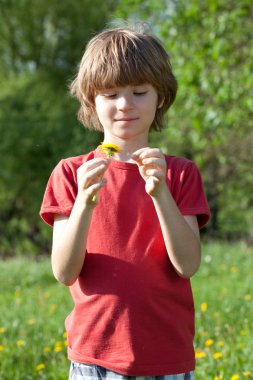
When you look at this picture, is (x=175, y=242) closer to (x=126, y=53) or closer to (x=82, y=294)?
(x=82, y=294)

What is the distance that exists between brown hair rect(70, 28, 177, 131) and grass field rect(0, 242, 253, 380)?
61.2 inches

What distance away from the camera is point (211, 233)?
16.9m

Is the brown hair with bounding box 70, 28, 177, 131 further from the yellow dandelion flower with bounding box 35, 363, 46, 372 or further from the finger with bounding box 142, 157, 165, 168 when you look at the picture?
the yellow dandelion flower with bounding box 35, 363, 46, 372

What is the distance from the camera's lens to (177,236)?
71.9 inches

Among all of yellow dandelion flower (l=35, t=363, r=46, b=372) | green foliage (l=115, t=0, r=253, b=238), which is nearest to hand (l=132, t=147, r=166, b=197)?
yellow dandelion flower (l=35, t=363, r=46, b=372)

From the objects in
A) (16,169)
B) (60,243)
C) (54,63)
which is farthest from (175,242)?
(54,63)

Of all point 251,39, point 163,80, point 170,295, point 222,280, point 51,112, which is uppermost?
point 163,80

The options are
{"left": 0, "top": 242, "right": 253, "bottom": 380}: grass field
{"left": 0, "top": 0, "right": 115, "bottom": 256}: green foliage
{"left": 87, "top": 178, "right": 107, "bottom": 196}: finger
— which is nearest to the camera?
{"left": 87, "top": 178, "right": 107, "bottom": 196}: finger

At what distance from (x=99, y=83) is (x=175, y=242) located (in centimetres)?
49

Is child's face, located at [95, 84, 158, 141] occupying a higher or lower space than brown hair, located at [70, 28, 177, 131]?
lower

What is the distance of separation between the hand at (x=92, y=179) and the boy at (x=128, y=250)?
0.10ft

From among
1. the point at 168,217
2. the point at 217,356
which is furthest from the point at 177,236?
the point at 217,356

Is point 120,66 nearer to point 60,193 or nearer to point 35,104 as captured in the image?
point 60,193

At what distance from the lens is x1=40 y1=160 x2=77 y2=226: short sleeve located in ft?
6.46
